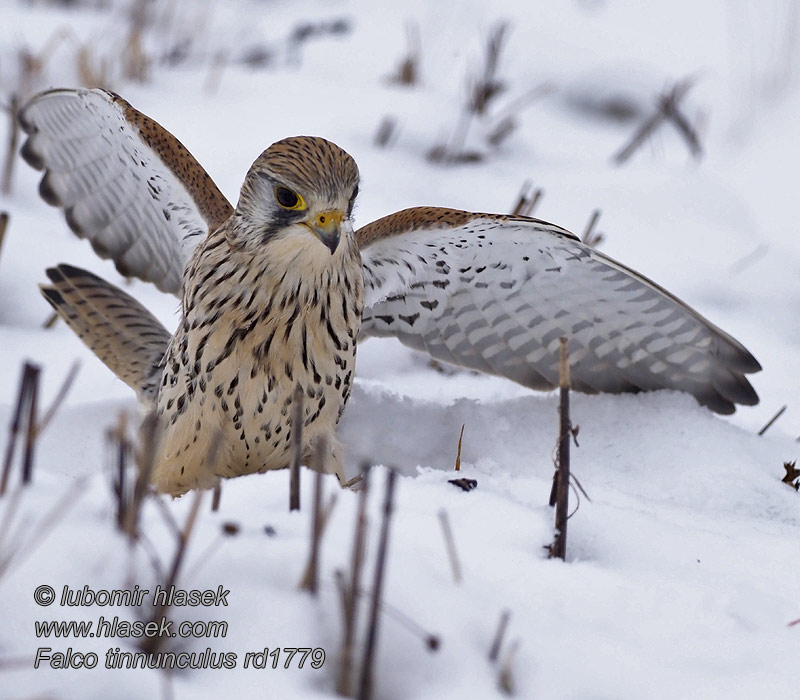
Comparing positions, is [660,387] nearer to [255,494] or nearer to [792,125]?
[255,494]

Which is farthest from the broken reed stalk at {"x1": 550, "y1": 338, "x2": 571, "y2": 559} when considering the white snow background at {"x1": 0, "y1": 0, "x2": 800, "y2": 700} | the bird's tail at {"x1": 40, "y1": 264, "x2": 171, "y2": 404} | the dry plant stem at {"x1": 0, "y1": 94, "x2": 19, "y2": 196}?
the dry plant stem at {"x1": 0, "y1": 94, "x2": 19, "y2": 196}

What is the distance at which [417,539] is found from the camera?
2.05 metres

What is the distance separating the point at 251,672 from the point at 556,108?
5624 millimetres

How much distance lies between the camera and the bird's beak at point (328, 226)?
8.78 ft

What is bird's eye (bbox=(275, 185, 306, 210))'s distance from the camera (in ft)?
9.01

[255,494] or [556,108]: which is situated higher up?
[556,108]

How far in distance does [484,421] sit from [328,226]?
3.63 ft

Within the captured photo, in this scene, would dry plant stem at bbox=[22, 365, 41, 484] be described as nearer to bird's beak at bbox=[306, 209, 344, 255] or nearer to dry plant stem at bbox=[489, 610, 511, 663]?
dry plant stem at bbox=[489, 610, 511, 663]

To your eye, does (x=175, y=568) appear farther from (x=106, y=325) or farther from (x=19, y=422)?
(x=106, y=325)

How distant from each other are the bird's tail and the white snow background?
0.13 m

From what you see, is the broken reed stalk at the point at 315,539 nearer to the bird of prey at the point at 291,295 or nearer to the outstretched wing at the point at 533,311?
the bird of prey at the point at 291,295

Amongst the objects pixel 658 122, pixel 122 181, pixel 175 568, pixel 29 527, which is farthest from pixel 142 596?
pixel 658 122

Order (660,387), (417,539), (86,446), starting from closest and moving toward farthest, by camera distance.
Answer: (417,539), (86,446), (660,387)

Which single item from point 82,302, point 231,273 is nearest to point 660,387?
point 231,273
